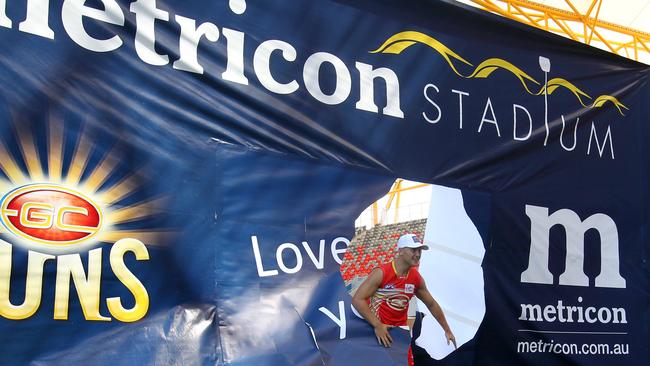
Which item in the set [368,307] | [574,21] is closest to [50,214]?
[368,307]

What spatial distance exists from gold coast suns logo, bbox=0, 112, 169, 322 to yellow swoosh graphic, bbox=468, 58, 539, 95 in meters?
1.71

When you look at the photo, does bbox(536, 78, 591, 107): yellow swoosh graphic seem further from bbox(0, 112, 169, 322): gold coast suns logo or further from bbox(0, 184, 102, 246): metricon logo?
bbox(0, 184, 102, 246): metricon logo

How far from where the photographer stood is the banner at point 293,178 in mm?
2178

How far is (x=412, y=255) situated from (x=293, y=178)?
0.60 metres

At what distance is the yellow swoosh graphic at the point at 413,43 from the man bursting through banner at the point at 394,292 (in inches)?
32.3

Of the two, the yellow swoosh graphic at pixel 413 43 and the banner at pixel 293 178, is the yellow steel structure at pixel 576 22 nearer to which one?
the banner at pixel 293 178

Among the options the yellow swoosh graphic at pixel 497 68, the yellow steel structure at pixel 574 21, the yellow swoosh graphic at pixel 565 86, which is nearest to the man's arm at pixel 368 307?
the yellow swoosh graphic at pixel 497 68

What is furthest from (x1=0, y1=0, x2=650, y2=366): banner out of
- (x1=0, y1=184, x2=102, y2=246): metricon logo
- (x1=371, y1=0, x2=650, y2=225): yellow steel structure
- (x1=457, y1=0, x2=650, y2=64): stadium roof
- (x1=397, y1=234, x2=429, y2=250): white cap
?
(x1=457, y1=0, x2=650, y2=64): stadium roof

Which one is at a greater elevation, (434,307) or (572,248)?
(572,248)

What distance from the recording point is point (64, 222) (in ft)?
7.09

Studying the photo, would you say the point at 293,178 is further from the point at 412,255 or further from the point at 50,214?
the point at 50,214

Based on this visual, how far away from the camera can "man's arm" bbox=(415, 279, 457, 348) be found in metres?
2.85

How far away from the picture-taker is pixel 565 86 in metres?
3.52

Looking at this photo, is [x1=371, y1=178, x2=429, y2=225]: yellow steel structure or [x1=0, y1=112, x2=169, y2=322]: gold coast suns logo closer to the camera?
[x1=0, y1=112, x2=169, y2=322]: gold coast suns logo
